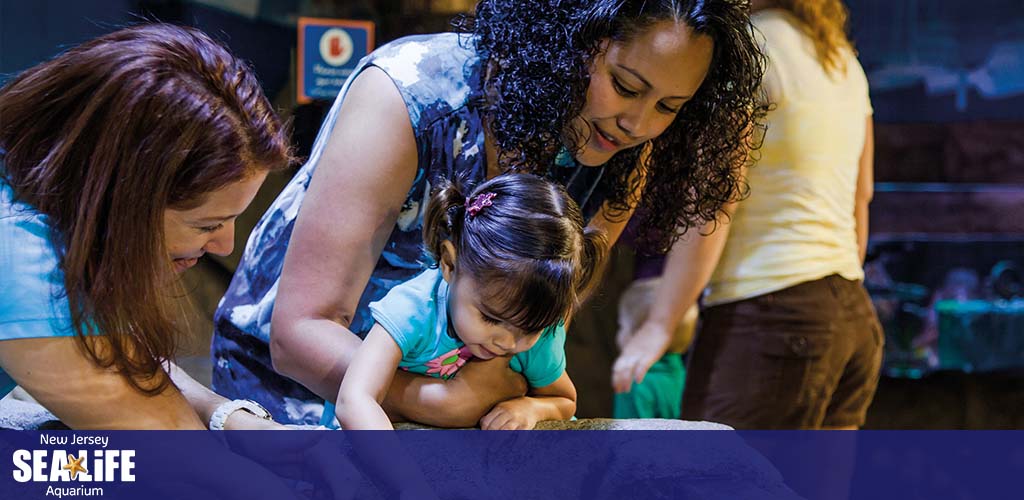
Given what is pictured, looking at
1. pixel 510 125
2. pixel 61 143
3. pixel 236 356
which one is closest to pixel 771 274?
pixel 510 125

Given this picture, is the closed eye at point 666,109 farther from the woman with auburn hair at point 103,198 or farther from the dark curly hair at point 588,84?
the woman with auburn hair at point 103,198

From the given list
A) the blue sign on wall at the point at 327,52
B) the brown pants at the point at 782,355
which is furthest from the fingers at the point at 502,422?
the brown pants at the point at 782,355

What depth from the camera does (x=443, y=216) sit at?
114 centimetres

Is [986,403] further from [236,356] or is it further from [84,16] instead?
[84,16]

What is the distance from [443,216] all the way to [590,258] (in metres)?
0.18

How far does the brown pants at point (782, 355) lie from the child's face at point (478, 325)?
85cm

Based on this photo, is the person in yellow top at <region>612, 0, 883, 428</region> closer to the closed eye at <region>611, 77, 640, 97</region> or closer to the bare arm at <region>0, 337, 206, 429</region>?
the closed eye at <region>611, 77, 640, 97</region>

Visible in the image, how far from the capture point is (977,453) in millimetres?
1596

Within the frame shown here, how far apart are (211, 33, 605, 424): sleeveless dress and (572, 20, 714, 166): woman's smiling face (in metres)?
0.08

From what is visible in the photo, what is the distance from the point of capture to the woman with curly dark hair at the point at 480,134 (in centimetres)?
117

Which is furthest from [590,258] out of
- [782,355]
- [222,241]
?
[782,355]

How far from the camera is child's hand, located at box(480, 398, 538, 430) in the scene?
1.18 m

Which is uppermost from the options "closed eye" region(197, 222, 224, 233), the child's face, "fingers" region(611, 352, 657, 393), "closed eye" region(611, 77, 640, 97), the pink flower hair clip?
"closed eye" region(611, 77, 640, 97)

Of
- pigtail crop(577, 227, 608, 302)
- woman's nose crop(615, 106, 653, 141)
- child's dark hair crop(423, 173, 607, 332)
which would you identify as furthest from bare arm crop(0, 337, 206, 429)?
woman's nose crop(615, 106, 653, 141)
